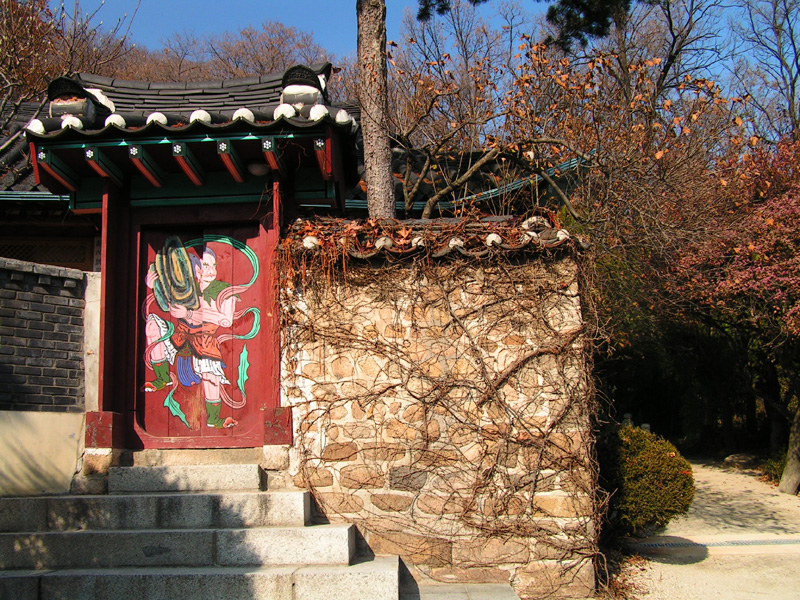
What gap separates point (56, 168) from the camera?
5.30m

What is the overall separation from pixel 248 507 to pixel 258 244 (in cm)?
219

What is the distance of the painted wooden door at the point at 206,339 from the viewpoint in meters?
5.29

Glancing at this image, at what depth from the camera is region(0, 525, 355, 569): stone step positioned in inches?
167

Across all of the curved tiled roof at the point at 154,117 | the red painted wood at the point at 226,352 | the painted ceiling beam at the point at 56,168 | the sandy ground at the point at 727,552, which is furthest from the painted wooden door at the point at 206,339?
the sandy ground at the point at 727,552

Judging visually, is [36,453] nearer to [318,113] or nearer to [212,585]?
[212,585]

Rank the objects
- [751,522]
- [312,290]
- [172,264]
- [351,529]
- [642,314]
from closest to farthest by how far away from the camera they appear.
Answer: [351,529], [312,290], [172,264], [751,522], [642,314]

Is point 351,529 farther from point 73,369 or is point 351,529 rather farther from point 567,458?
point 73,369

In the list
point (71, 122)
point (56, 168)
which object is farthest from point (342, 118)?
point (56, 168)

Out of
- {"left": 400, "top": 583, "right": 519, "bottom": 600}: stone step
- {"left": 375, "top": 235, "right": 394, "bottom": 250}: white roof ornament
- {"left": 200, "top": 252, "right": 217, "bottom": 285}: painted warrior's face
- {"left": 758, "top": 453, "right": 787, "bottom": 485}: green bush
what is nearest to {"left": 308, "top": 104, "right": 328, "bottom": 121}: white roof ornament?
{"left": 375, "top": 235, "right": 394, "bottom": 250}: white roof ornament

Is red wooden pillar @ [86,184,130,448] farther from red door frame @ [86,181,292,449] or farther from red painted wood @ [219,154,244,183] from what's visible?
red painted wood @ [219,154,244,183]

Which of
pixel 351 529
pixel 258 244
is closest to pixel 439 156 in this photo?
pixel 258 244

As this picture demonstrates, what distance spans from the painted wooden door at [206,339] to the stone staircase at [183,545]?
0.48 m

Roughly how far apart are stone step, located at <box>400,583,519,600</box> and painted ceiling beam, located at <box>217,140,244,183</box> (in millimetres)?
3474

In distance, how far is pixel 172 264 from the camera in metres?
5.58
